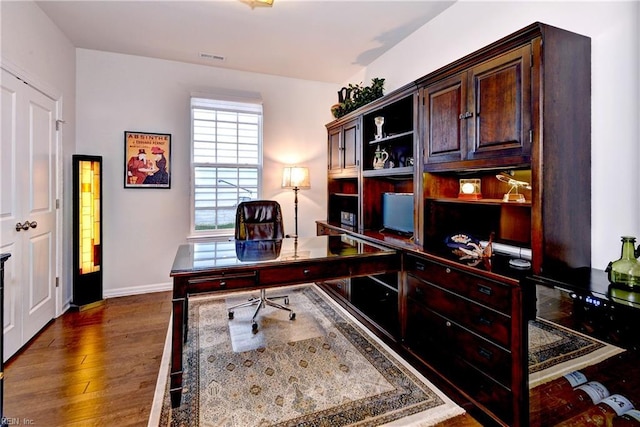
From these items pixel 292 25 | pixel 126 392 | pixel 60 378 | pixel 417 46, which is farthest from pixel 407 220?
pixel 60 378

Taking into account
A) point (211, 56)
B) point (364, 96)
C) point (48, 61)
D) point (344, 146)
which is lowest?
point (344, 146)

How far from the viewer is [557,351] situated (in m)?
1.40

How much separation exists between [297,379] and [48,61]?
140 inches

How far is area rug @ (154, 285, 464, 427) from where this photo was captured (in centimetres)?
175

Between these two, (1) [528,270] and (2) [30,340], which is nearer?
(1) [528,270]

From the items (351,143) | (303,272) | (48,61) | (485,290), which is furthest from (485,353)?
(48,61)

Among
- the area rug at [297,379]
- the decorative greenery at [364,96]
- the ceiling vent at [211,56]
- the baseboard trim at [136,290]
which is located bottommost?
the area rug at [297,379]

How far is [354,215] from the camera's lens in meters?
3.59

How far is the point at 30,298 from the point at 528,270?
374 cm

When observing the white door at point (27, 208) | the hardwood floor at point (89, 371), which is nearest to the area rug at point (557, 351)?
the hardwood floor at point (89, 371)

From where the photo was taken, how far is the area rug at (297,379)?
1.75m

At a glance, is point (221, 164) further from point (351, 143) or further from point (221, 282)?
point (221, 282)

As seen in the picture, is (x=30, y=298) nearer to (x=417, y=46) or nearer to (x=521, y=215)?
(x=521, y=215)

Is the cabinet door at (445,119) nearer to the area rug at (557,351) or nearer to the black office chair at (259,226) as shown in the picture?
the area rug at (557,351)
